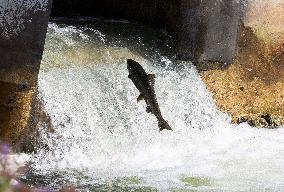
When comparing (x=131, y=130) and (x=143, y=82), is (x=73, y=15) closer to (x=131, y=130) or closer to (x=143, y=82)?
(x=131, y=130)

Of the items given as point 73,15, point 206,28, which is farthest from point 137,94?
point 73,15

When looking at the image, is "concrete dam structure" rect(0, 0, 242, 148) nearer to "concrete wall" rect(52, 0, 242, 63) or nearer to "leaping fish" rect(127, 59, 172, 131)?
"concrete wall" rect(52, 0, 242, 63)

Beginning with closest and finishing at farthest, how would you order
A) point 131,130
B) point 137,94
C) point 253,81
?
point 131,130 → point 137,94 → point 253,81

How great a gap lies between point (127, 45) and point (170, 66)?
2.39ft

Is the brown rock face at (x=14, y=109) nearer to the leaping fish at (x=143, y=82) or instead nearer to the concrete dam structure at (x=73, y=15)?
the concrete dam structure at (x=73, y=15)

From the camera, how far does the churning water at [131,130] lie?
4961 millimetres

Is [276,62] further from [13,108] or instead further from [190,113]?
[13,108]

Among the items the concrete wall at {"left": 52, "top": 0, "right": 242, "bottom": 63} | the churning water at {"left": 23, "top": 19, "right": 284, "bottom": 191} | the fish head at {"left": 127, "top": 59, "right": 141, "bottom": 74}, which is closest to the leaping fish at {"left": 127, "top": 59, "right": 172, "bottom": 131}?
the fish head at {"left": 127, "top": 59, "right": 141, "bottom": 74}

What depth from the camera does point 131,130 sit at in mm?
6441

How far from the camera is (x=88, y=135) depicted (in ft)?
19.5

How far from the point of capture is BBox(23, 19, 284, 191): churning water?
4.96 metres

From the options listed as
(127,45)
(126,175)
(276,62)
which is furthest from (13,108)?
(276,62)

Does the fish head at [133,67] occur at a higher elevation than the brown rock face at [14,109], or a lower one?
higher

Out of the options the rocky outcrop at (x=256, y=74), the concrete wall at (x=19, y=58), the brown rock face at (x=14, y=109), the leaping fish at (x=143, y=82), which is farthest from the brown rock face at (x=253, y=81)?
the brown rock face at (x=14, y=109)
